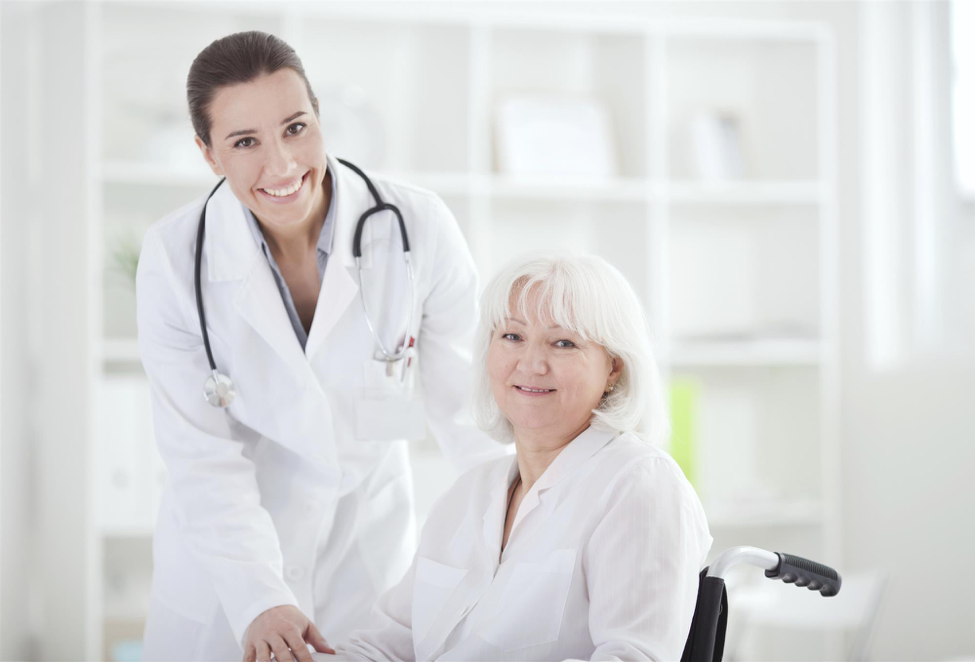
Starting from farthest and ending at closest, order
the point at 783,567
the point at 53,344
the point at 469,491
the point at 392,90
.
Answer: the point at 392,90 < the point at 53,344 < the point at 469,491 < the point at 783,567

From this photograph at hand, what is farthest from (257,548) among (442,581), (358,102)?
(358,102)

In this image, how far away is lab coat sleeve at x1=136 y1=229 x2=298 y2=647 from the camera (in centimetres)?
140

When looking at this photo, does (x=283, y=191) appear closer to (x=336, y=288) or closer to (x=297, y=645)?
(x=336, y=288)

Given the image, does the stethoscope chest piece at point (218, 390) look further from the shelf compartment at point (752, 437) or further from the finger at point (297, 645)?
the shelf compartment at point (752, 437)

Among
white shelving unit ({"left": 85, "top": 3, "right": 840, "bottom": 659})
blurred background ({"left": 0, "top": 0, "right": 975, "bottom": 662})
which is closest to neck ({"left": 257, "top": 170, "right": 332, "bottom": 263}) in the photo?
blurred background ({"left": 0, "top": 0, "right": 975, "bottom": 662})

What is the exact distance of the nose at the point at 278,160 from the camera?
4.23ft

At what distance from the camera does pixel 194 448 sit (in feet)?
4.69

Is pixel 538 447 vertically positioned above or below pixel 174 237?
below

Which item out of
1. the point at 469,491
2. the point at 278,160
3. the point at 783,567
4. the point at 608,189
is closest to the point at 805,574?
the point at 783,567

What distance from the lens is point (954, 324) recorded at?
309 cm

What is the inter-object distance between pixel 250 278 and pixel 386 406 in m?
0.30

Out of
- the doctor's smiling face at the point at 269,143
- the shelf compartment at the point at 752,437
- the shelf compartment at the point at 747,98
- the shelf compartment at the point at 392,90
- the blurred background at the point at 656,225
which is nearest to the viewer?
the doctor's smiling face at the point at 269,143

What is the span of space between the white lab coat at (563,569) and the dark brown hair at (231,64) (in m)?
0.69

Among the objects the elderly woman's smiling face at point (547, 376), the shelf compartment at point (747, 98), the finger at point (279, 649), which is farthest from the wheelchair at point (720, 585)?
the shelf compartment at point (747, 98)
